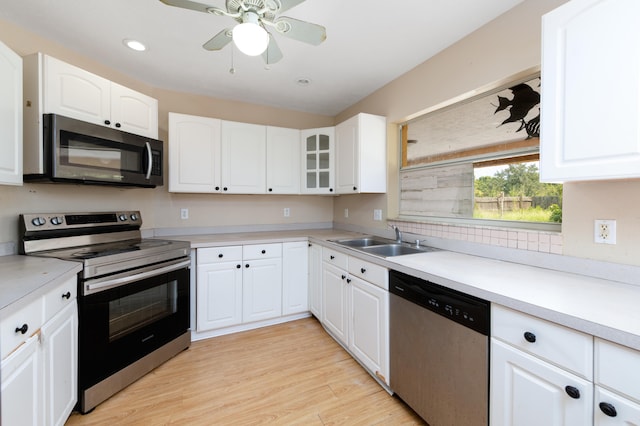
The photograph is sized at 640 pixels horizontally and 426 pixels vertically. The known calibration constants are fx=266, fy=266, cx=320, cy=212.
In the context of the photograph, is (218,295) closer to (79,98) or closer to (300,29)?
(79,98)

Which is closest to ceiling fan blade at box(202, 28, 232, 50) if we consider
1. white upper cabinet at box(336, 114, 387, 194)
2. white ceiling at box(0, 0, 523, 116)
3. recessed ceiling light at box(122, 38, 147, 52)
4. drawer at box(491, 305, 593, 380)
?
white ceiling at box(0, 0, 523, 116)

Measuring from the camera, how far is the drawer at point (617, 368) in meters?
0.75

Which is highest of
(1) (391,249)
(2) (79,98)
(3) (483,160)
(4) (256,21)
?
(4) (256,21)

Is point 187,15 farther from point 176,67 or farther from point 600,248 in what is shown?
point 600,248

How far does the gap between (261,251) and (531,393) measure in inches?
82.7

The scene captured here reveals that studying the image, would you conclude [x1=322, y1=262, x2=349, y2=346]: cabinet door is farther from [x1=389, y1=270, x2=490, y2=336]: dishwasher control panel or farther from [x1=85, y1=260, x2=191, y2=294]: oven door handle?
[x1=85, y1=260, x2=191, y2=294]: oven door handle

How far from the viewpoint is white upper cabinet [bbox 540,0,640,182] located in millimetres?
927

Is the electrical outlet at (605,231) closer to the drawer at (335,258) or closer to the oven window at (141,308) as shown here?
the drawer at (335,258)

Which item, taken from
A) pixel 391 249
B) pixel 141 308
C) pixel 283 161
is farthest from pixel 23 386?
pixel 283 161

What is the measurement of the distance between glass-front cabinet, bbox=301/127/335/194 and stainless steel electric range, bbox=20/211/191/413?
1464mm

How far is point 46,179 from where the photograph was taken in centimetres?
169

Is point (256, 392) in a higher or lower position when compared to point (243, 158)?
lower

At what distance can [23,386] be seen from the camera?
3.55ft

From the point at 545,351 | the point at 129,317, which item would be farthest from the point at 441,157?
the point at 129,317
